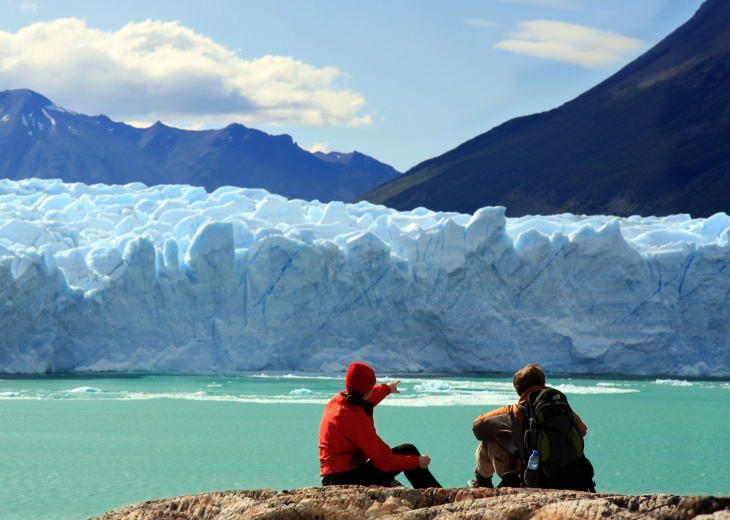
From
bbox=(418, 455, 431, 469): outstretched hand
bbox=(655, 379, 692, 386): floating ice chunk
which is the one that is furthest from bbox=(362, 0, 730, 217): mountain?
bbox=(418, 455, 431, 469): outstretched hand

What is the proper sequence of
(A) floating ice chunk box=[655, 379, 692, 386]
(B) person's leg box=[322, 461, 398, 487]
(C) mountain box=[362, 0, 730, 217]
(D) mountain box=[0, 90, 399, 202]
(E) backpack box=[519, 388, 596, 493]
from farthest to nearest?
(D) mountain box=[0, 90, 399, 202], (C) mountain box=[362, 0, 730, 217], (A) floating ice chunk box=[655, 379, 692, 386], (B) person's leg box=[322, 461, 398, 487], (E) backpack box=[519, 388, 596, 493]

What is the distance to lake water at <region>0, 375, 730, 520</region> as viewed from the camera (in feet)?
19.4

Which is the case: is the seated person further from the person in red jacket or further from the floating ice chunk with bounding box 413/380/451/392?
the floating ice chunk with bounding box 413/380/451/392

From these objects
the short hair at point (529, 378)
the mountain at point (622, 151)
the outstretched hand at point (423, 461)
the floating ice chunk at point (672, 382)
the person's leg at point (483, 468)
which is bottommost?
the floating ice chunk at point (672, 382)

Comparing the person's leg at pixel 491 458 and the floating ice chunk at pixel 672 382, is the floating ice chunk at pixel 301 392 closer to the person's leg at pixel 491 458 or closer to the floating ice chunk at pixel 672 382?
the floating ice chunk at pixel 672 382

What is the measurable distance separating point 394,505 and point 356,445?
2.94 ft

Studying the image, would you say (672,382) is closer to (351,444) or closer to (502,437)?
Result: (502,437)

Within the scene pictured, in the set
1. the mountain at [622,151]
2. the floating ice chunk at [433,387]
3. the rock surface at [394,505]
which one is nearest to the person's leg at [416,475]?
the rock surface at [394,505]

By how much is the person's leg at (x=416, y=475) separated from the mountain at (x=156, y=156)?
88.4 metres

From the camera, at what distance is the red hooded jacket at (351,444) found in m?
2.91

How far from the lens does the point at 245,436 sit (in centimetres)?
822

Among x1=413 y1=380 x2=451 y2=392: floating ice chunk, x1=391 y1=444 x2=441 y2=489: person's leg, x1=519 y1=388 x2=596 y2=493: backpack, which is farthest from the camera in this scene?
x1=413 y1=380 x2=451 y2=392: floating ice chunk

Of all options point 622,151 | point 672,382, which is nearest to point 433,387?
point 672,382

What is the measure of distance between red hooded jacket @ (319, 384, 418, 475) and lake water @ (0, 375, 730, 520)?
259 cm
